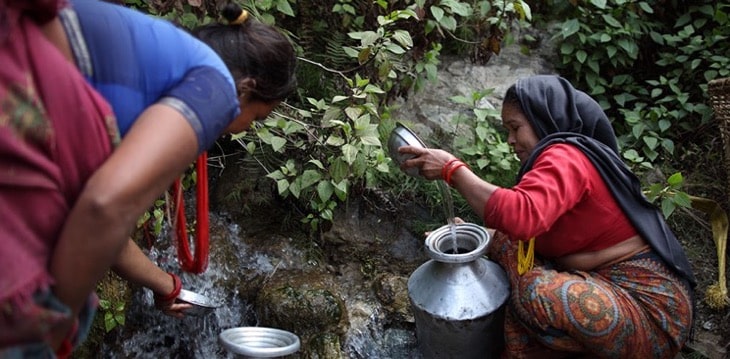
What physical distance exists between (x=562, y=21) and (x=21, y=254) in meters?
4.25

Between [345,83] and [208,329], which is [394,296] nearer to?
[208,329]

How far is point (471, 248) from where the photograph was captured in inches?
116

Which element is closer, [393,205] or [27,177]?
[27,177]

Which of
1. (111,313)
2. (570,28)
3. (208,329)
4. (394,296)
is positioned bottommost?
(208,329)

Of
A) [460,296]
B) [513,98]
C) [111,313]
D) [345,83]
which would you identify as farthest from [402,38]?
[111,313]

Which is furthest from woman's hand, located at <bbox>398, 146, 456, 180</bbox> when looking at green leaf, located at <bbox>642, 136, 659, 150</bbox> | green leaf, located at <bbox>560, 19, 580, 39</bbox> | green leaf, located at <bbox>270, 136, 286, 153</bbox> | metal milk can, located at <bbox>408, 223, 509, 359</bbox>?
green leaf, located at <bbox>560, 19, 580, 39</bbox>

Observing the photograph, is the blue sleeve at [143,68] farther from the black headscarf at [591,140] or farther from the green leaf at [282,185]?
the green leaf at [282,185]

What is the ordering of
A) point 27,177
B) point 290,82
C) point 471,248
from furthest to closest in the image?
point 471,248, point 290,82, point 27,177

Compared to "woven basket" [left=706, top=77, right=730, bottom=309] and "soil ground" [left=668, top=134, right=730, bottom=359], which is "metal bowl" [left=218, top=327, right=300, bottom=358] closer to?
"soil ground" [left=668, top=134, right=730, bottom=359]

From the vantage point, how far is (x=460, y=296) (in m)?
Answer: 2.78

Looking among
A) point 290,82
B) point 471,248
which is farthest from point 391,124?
point 290,82

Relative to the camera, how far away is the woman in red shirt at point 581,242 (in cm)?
253

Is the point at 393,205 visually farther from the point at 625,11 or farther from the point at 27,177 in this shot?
the point at 27,177

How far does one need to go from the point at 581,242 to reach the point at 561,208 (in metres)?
0.31
